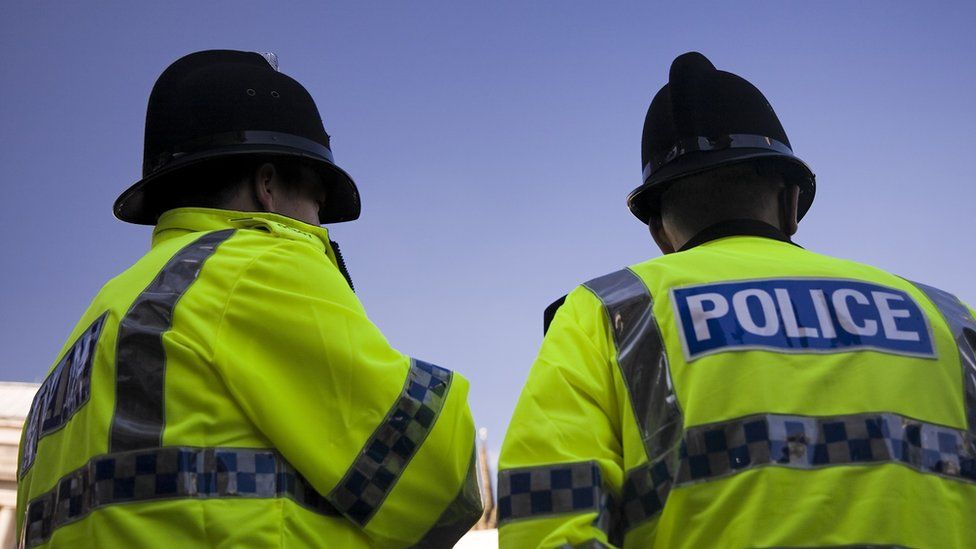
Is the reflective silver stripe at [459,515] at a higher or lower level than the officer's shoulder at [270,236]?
lower

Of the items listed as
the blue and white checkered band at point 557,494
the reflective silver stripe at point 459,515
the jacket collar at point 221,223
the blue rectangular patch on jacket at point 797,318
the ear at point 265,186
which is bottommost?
the reflective silver stripe at point 459,515

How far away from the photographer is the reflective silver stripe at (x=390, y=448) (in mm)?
2217

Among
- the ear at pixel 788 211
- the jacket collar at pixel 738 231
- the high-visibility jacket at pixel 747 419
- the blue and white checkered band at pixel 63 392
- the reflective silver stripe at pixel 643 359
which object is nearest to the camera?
the high-visibility jacket at pixel 747 419

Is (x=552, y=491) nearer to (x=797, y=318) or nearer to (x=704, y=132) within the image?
(x=797, y=318)

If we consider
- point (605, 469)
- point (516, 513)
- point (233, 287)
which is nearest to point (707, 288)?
point (605, 469)

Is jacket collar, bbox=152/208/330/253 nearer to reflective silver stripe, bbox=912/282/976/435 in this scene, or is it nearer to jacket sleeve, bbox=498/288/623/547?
jacket sleeve, bbox=498/288/623/547

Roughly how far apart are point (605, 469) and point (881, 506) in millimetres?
556

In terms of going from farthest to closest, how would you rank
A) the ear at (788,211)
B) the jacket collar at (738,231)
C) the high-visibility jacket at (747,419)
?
the ear at (788,211) < the jacket collar at (738,231) < the high-visibility jacket at (747,419)

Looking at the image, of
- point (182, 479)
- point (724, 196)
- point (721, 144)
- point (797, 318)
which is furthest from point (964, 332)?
point (182, 479)

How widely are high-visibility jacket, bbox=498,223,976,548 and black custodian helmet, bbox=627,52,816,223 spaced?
0.50 metres

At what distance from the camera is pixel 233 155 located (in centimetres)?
275

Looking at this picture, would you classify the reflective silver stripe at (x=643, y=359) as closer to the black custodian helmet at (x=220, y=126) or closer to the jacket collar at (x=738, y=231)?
the jacket collar at (x=738, y=231)

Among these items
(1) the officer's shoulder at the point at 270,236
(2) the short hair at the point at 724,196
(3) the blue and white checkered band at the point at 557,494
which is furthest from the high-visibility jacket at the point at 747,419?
(1) the officer's shoulder at the point at 270,236

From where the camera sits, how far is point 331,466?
2186mm
